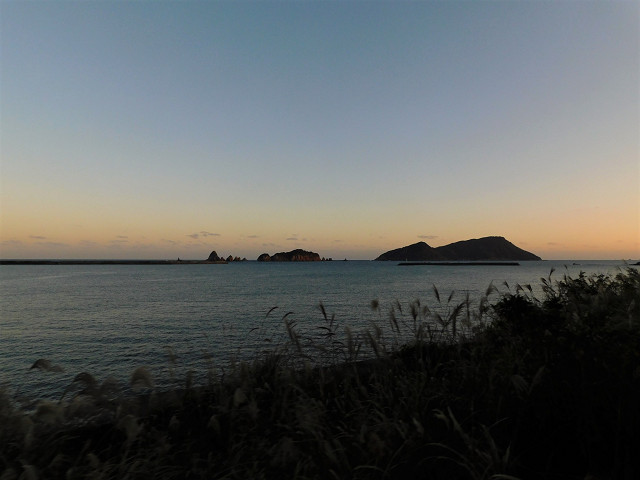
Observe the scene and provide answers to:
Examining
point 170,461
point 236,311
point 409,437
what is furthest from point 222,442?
point 236,311

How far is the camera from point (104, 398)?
3562 mm

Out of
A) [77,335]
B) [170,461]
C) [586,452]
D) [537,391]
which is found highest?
[537,391]

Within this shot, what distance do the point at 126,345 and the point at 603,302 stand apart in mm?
21394

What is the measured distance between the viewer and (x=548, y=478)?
3.17 metres

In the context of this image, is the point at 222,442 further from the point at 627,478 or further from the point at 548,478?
the point at 627,478

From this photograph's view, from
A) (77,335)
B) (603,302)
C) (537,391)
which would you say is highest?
(603,302)

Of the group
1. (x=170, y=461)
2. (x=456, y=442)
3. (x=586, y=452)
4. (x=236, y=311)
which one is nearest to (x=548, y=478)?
(x=586, y=452)

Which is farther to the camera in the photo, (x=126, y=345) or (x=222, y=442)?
(x=126, y=345)

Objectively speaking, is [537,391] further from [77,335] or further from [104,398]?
[77,335]

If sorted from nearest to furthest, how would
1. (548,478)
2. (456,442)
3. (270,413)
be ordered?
(548,478), (456,442), (270,413)

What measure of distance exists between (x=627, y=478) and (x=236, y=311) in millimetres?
33339

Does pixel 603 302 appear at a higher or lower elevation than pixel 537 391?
higher

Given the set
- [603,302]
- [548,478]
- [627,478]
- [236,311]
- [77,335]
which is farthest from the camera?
[236,311]

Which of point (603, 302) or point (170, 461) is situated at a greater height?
point (603, 302)
